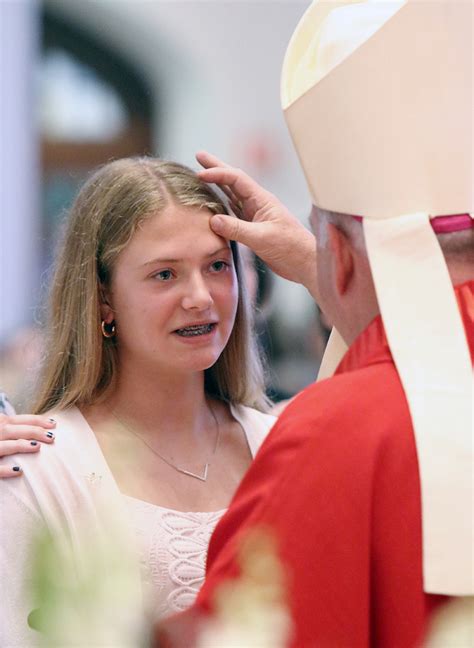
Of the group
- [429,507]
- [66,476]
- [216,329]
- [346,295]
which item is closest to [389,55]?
[346,295]

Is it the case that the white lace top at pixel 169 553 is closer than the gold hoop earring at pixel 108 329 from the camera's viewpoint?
Yes

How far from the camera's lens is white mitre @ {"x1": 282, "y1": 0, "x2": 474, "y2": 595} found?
143 centimetres

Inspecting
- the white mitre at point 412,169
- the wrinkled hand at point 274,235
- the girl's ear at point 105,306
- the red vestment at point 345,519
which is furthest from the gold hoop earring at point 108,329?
the red vestment at point 345,519

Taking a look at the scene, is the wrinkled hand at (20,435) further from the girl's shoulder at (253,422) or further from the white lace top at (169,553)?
the girl's shoulder at (253,422)

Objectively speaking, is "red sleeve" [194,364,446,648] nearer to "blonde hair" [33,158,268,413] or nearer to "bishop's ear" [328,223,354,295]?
"bishop's ear" [328,223,354,295]

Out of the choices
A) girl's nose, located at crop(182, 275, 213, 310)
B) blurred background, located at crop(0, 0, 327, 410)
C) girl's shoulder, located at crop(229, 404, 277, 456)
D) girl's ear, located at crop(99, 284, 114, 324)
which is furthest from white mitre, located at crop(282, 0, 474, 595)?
blurred background, located at crop(0, 0, 327, 410)

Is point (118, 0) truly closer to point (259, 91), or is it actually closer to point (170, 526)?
point (259, 91)

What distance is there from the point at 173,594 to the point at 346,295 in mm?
791

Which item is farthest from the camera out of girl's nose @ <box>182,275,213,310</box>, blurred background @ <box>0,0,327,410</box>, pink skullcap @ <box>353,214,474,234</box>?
blurred background @ <box>0,0,327,410</box>

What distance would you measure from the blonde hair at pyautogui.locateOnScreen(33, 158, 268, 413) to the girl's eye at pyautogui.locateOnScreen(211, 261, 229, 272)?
0.30 feet

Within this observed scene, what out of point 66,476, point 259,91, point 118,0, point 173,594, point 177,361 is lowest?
point 173,594

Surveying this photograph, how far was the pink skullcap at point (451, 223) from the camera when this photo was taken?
1.58 metres

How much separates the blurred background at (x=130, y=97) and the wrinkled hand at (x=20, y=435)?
525 centimetres

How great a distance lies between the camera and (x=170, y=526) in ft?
7.18
